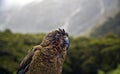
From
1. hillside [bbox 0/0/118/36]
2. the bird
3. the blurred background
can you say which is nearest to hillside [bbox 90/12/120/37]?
the blurred background

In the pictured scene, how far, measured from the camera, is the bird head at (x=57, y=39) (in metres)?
4.61

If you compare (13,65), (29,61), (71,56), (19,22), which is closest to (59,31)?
(29,61)

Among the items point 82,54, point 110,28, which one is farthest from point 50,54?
point 110,28

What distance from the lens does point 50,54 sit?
182 inches

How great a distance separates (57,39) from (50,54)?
0.19 m

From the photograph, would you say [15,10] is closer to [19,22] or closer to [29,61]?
[19,22]

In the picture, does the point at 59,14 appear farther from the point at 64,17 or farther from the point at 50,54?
the point at 50,54

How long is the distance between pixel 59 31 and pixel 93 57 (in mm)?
21829

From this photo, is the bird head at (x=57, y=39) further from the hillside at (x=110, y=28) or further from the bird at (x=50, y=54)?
the hillside at (x=110, y=28)

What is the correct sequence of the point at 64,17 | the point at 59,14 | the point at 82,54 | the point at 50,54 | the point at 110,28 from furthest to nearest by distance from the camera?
the point at 59,14, the point at 64,17, the point at 110,28, the point at 82,54, the point at 50,54

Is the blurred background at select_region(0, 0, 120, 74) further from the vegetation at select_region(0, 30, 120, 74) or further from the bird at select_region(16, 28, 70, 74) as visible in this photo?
the bird at select_region(16, 28, 70, 74)

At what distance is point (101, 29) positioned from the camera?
72.8 meters

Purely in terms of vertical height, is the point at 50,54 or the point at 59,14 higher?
the point at 59,14

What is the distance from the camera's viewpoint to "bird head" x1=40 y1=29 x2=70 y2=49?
4.61 m
